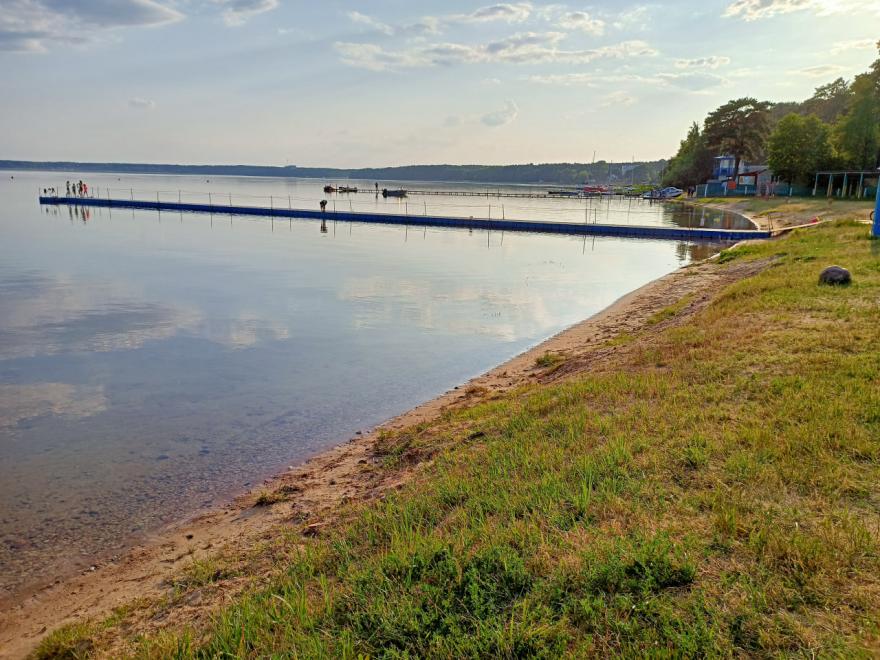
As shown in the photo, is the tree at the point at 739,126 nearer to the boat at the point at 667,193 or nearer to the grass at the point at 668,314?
the boat at the point at 667,193

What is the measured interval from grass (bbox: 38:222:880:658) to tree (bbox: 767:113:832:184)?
6416 centimetres

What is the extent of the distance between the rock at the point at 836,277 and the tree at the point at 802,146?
2293 inches

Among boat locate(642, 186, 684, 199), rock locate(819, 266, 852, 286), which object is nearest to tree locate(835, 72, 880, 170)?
boat locate(642, 186, 684, 199)

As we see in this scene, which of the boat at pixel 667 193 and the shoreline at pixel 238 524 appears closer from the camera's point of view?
the shoreline at pixel 238 524

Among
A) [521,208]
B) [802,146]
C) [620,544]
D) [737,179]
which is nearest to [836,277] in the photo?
[620,544]

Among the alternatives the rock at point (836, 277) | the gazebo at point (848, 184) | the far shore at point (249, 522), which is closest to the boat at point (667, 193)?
the gazebo at point (848, 184)

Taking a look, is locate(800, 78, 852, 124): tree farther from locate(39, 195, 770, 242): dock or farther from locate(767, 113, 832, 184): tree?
locate(39, 195, 770, 242): dock

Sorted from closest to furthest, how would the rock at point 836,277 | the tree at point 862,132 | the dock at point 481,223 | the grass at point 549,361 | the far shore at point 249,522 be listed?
the far shore at point 249,522, the rock at point 836,277, the grass at point 549,361, the dock at point 481,223, the tree at point 862,132

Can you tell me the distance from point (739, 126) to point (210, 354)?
9422 centimetres

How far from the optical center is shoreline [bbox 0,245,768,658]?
5.69m

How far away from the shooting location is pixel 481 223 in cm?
5225

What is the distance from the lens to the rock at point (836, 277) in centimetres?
1252

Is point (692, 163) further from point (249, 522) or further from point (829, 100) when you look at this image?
point (249, 522)

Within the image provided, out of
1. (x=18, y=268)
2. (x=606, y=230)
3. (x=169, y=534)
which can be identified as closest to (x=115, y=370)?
(x=169, y=534)
